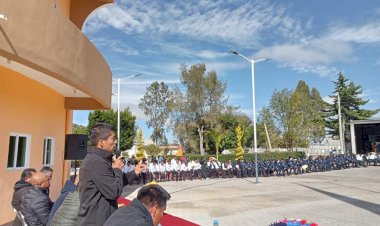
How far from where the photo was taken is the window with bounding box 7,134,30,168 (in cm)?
796

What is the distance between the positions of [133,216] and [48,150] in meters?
9.07

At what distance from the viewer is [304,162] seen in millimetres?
27609

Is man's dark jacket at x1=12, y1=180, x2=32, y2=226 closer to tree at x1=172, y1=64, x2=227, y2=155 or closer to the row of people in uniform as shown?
Answer: the row of people in uniform

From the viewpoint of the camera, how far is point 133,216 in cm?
216

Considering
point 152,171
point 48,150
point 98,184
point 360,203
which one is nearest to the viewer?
point 98,184

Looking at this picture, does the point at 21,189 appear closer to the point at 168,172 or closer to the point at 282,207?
the point at 282,207

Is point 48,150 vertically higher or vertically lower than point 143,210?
higher

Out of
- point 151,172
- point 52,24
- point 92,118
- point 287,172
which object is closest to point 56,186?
point 52,24

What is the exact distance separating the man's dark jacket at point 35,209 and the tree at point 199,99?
39.4 meters

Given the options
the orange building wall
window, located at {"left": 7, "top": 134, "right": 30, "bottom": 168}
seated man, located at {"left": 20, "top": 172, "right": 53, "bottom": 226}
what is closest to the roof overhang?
the orange building wall

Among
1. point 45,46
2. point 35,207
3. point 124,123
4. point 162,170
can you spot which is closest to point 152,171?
point 162,170

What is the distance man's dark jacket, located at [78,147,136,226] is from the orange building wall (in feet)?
17.4

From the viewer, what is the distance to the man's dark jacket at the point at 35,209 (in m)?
4.11

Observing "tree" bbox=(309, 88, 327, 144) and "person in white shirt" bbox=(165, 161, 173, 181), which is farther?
"tree" bbox=(309, 88, 327, 144)
